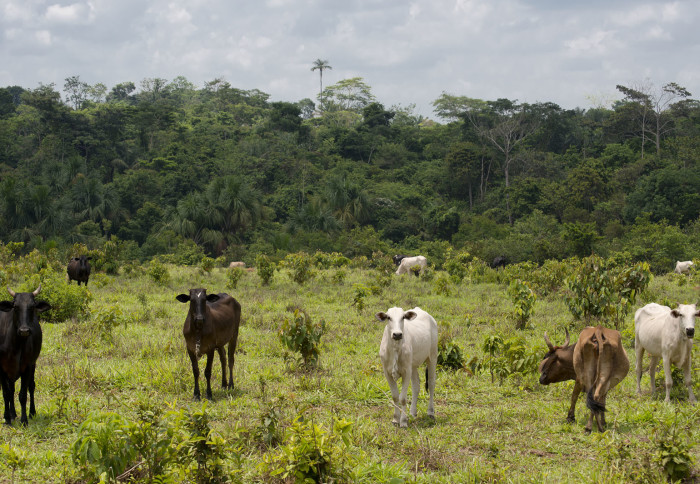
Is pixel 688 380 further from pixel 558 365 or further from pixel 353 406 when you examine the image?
pixel 353 406

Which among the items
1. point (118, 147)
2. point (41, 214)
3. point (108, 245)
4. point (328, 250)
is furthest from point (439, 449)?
point (118, 147)

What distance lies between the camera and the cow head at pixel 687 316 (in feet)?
24.9

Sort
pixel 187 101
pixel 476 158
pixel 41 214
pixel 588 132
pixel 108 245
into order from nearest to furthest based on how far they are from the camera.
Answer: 1. pixel 108 245
2. pixel 41 214
3. pixel 476 158
4. pixel 588 132
5. pixel 187 101

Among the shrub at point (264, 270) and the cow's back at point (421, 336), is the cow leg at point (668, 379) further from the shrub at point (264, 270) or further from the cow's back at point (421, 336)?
the shrub at point (264, 270)

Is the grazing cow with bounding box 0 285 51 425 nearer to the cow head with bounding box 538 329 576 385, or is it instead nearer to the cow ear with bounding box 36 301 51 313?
the cow ear with bounding box 36 301 51 313

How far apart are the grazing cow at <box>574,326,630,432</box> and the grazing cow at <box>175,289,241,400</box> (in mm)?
4447

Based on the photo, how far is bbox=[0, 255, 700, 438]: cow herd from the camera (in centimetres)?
662

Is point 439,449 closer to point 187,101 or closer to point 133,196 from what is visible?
point 133,196

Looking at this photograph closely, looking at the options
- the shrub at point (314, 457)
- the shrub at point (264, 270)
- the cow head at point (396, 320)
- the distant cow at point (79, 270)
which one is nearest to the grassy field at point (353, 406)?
the shrub at point (314, 457)

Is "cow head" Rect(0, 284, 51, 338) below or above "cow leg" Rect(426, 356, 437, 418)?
above

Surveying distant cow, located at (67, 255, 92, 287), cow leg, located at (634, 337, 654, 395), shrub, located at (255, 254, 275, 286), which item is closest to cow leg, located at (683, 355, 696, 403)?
cow leg, located at (634, 337, 654, 395)

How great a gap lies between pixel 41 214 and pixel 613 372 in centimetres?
3507

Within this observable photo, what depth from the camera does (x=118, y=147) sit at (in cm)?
5200

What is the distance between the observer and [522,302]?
1297 centimetres
